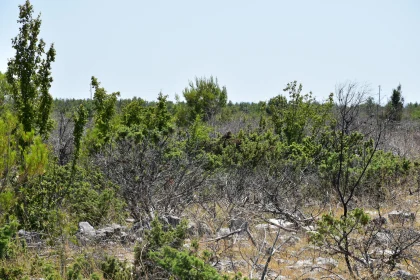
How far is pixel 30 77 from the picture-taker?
808 centimetres

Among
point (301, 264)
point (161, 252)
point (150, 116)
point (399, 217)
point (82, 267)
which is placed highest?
point (150, 116)

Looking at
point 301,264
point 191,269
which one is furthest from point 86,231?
point 191,269

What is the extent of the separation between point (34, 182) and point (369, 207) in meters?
6.75

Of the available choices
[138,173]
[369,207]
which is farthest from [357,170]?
[138,173]

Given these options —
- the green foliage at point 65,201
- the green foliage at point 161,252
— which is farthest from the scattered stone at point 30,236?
the green foliage at point 161,252

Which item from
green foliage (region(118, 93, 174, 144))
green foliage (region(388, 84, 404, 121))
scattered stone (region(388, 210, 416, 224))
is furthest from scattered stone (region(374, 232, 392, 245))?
green foliage (region(118, 93, 174, 144))

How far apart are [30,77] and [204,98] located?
72.7 ft

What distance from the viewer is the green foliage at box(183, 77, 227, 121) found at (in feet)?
97.6

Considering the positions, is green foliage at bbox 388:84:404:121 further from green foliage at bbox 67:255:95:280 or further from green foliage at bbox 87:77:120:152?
green foliage at bbox 87:77:120:152

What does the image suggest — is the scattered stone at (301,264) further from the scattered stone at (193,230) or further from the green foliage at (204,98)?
the green foliage at (204,98)

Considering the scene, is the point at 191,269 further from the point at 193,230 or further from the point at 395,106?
the point at 395,106

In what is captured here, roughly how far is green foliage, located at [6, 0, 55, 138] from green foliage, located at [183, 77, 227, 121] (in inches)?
817

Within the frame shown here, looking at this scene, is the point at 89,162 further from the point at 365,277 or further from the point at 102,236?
the point at 365,277

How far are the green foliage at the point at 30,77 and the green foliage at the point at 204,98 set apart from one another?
20.8m
